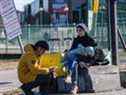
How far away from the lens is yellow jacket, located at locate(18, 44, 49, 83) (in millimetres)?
9664

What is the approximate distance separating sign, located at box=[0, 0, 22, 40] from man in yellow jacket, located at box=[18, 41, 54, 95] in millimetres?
4628

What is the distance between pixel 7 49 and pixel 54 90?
18388mm

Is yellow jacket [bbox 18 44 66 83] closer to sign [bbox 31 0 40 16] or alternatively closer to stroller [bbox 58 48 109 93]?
stroller [bbox 58 48 109 93]

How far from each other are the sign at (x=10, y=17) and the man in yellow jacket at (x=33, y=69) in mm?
4628

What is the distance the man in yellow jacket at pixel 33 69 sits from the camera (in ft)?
31.7

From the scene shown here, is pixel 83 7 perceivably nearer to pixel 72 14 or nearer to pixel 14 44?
pixel 72 14

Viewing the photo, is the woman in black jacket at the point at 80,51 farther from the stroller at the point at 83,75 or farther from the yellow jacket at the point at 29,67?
the yellow jacket at the point at 29,67

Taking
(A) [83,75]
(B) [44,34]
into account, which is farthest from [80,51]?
(B) [44,34]

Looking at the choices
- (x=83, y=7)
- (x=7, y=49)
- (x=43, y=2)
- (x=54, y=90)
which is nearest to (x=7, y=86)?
(x=54, y=90)

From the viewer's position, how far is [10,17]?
14422 mm

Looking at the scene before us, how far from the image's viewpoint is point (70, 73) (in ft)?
36.7

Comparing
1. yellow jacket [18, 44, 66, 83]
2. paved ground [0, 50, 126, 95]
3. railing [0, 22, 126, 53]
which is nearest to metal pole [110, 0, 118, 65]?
paved ground [0, 50, 126, 95]

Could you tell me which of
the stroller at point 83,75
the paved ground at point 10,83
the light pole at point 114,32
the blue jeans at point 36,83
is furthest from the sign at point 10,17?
the blue jeans at point 36,83

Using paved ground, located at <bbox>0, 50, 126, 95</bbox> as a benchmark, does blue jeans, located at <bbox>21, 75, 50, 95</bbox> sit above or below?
above
